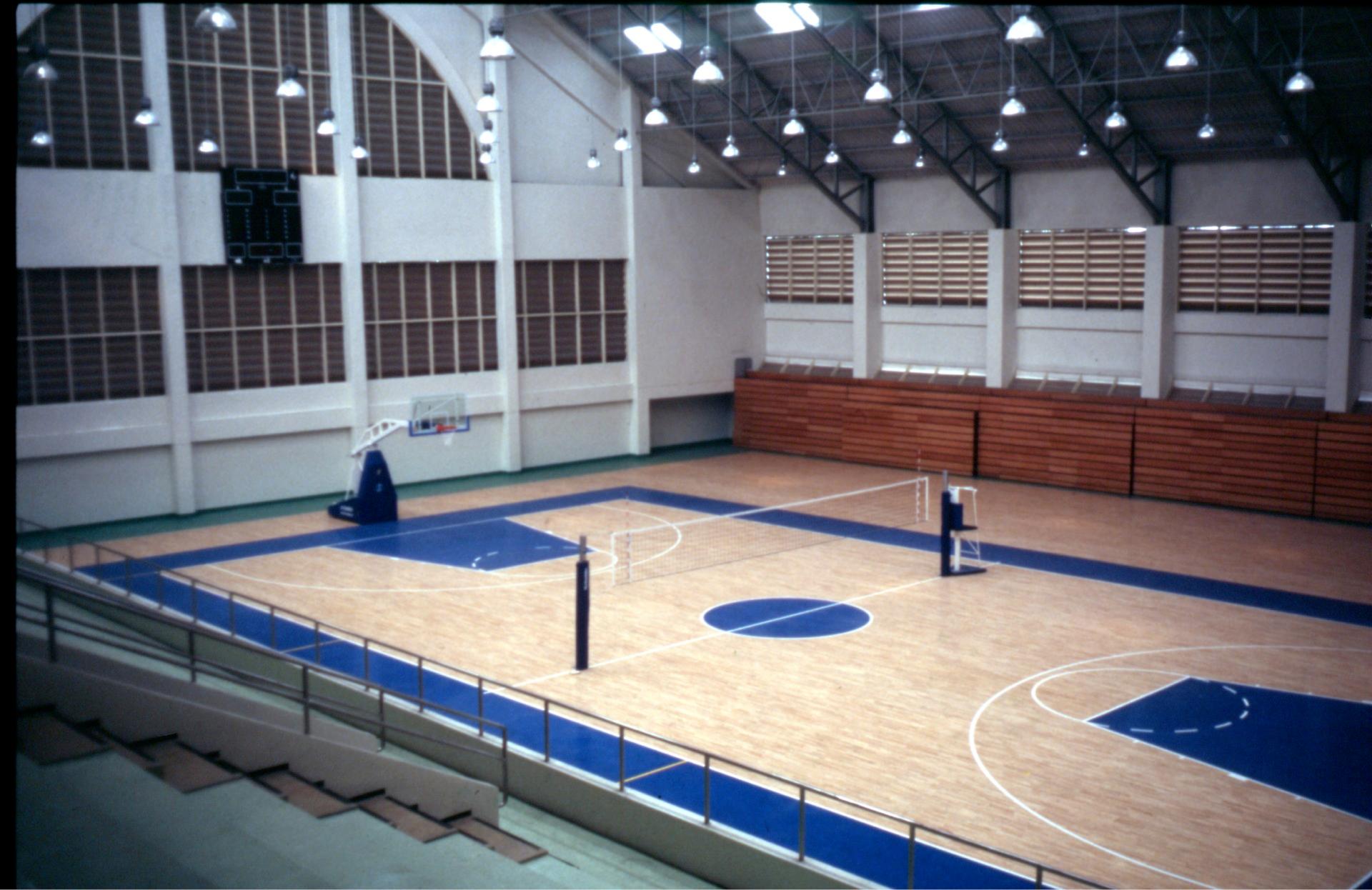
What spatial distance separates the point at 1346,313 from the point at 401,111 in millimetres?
21260

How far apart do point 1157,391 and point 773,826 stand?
2076 centimetres

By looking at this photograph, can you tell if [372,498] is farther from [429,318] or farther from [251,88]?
[251,88]

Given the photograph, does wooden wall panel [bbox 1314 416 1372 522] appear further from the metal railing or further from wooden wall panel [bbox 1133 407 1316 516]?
the metal railing

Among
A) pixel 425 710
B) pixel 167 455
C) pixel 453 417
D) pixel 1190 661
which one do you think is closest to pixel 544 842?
pixel 425 710

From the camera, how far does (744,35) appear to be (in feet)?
95.8

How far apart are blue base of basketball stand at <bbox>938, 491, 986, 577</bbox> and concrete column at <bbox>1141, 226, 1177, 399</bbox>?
9.98m

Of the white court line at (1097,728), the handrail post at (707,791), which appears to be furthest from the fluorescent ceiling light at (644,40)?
the handrail post at (707,791)

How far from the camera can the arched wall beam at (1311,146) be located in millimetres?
22438

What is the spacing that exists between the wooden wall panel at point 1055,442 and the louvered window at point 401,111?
14430 mm

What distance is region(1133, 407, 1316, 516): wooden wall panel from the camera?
88.8 feet

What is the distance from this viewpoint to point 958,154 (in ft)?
102

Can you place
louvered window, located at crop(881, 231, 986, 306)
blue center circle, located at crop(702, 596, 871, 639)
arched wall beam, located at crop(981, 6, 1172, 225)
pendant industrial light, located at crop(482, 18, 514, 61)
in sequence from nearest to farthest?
pendant industrial light, located at crop(482, 18, 514, 61) → blue center circle, located at crop(702, 596, 871, 639) → arched wall beam, located at crop(981, 6, 1172, 225) → louvered window, located at crop(881, 231, 986, 306)

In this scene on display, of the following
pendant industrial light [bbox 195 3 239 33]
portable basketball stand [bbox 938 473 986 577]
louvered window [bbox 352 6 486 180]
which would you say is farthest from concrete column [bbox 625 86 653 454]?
pendant industrial light [bbox 195 3 239 33]

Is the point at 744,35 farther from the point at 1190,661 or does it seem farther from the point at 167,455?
the point at 1190,661
